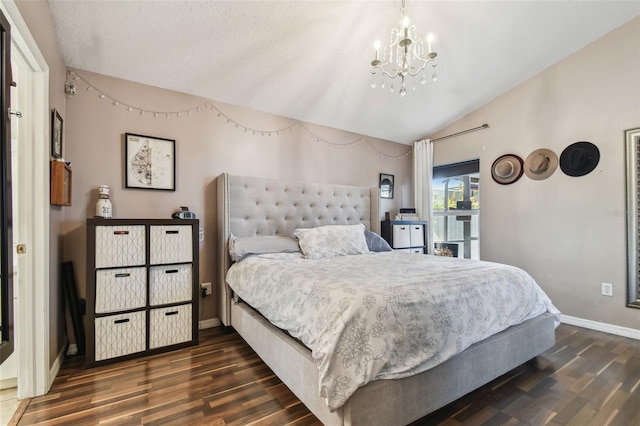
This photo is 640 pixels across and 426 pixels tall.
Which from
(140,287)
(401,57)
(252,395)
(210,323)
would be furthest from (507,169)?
(140,287)

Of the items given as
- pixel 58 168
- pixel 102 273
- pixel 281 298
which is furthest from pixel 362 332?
pixel 58 168

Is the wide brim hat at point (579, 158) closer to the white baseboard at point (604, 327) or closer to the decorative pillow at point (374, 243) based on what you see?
the white baseboard at point (604, 327)

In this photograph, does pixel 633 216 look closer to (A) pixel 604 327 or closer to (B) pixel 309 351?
(A) pixel 604 327

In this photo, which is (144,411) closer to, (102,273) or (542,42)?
(102,273)

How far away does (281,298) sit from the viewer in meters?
1.81

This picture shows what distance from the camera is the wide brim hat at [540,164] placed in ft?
10.5

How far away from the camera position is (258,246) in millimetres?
2713

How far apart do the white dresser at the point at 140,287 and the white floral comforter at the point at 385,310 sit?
27.6 inches

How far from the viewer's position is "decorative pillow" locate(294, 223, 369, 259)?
2.79 meters

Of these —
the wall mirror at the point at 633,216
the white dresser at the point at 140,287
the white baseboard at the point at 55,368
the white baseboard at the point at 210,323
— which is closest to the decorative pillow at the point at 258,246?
the white dresser at the point at 140,287

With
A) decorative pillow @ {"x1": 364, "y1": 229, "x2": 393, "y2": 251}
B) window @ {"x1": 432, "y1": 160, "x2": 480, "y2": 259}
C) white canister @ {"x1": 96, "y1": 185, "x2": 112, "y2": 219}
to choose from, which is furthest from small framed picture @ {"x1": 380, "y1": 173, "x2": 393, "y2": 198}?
white canister @ {"x1": 96, "y1": 185, "x2": 112, "y2": 219}

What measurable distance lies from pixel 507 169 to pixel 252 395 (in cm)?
368

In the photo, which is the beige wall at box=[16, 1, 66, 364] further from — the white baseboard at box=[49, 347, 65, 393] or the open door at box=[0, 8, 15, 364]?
the open door at box=[0, 8, 15, 364]

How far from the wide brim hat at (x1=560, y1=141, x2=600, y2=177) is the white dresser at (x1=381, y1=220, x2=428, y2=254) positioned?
1.69 m
